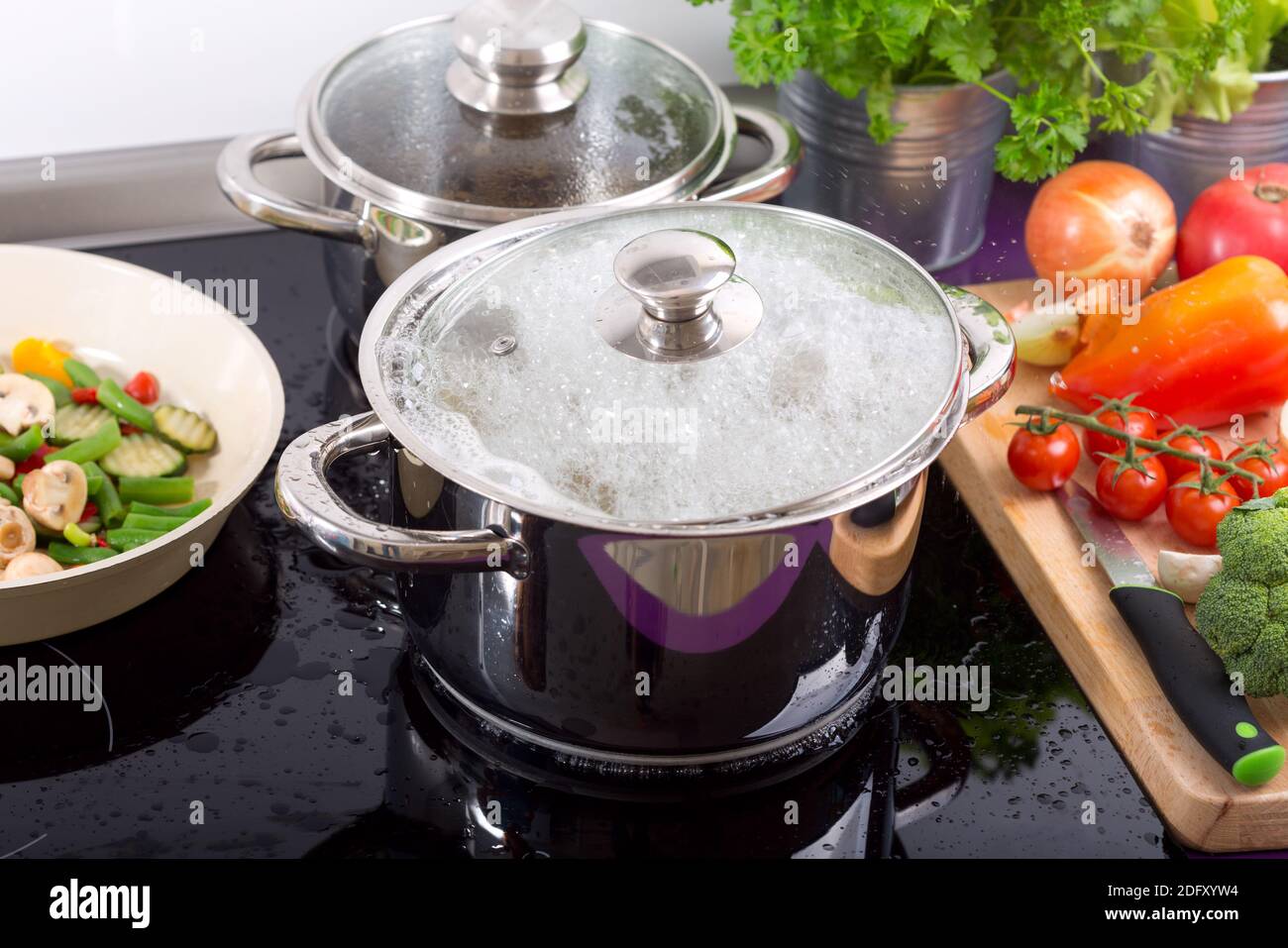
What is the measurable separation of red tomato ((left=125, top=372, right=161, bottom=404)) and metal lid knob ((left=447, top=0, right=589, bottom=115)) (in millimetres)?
359

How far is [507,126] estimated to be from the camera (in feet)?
3.82

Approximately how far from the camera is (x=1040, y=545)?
1098mm

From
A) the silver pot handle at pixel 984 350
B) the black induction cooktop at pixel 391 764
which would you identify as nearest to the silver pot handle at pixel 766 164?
the silver pot handle at pixel 984 350

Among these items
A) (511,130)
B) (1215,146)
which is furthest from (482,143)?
(1215,146)

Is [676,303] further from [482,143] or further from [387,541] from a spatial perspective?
[482,143]

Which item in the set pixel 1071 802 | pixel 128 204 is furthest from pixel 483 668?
pixel 128 204

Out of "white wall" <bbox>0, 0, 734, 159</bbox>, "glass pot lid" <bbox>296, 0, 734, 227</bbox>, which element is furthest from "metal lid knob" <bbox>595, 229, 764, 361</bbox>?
"white wall" <bbox>0, 0, 734, 159</bbox>

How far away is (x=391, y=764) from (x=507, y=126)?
1.75 ft

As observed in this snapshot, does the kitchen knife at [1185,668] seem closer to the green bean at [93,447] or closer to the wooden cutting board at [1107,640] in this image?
the wooden cutting board at [1107,640]

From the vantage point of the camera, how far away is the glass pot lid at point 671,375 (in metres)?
0.80

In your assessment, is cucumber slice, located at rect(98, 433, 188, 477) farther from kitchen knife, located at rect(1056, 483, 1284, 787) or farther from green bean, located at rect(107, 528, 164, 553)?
kitchen knife, located at rect(1056, 483, 1284, 787)

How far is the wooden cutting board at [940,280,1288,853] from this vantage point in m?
0.91

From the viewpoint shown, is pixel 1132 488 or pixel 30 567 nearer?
pixel 30 567
